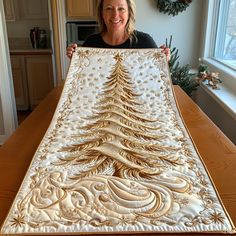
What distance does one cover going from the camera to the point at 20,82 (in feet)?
13.0

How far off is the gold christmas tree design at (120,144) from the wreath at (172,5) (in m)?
1.94

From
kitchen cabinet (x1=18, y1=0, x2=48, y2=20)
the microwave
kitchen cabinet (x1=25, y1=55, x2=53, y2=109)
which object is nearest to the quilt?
the microwave

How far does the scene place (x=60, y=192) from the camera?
819 mm

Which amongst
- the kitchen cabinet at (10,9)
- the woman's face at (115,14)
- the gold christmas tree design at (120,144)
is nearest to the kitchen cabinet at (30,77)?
the kitchen cabinet at (10,9)

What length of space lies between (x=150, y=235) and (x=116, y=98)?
2.91 feet

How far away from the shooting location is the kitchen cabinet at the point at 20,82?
3846 millimetres

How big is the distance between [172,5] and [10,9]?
2.36 metres

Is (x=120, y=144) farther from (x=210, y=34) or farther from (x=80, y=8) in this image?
(x=80, y=8)

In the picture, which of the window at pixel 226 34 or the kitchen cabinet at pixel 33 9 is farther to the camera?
the kitchen cabinet at pixel 33 9

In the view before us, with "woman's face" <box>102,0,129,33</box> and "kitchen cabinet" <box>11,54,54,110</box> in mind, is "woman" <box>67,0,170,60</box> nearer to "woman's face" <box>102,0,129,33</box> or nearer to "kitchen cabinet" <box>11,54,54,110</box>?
"woman's face" <box>102,0,129,33</box>

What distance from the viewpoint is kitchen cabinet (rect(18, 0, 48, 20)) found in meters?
4.08

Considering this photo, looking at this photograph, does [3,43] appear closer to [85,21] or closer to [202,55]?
[85,21]

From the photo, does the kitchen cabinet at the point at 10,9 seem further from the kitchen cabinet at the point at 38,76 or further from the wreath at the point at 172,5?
the wreath at the point at 172,5

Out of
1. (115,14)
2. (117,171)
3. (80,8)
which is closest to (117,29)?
(115,14)
